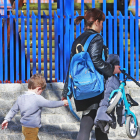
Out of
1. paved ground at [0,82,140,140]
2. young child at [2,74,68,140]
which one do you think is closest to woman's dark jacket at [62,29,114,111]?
young child at [2,74,68,140]

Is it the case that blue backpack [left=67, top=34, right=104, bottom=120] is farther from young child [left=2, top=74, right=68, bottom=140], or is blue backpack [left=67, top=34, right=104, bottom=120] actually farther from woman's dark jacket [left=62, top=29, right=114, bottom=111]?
young child [left=2, top=74, right=68, bottom=140]

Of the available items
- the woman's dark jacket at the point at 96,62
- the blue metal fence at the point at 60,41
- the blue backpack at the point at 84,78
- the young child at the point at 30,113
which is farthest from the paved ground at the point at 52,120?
the blue backpack at the point at 84,78

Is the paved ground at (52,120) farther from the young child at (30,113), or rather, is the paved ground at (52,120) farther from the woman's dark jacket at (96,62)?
the woman's dark jacket at (96,62)

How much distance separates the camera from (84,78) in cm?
396

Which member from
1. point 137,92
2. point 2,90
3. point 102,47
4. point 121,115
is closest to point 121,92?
point 121,115

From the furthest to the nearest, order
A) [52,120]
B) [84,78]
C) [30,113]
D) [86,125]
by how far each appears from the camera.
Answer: [52,120] < [30,113] < [86,125] < [84,78]

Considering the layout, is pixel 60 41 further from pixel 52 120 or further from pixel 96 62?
pixel 96 62

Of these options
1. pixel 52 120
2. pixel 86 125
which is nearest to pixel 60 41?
pixel 52 120

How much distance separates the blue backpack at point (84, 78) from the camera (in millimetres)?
3949

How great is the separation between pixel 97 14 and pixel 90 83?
0.81 meters

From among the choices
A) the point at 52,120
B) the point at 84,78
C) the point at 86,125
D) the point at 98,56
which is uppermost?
the point at 98,56

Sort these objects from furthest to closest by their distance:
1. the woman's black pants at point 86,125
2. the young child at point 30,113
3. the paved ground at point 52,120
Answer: the paved ground at point 52,120
the young child at point 30,113
the woman's black pants at point 86,125


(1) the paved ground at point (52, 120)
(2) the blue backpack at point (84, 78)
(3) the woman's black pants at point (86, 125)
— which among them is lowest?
(1) the paved ground at point (52, 120)

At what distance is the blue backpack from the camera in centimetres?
395
